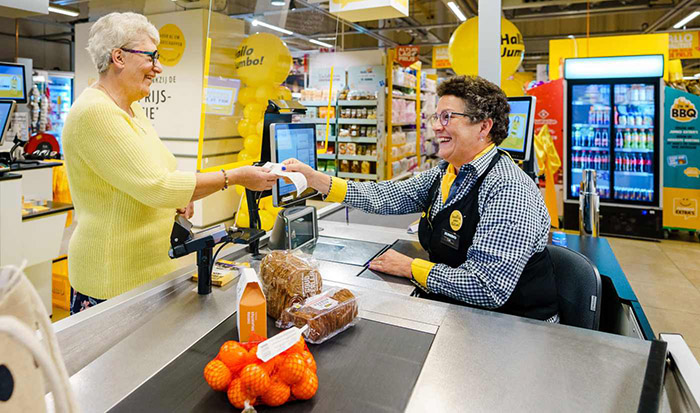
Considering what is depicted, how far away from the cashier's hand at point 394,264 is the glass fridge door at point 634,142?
242 inches

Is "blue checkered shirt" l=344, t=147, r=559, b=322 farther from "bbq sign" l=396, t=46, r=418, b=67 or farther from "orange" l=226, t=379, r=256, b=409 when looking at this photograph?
"bbq sign" l=396, t=46, r=418, b=67

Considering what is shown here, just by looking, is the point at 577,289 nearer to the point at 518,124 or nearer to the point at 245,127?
the point at 518,124

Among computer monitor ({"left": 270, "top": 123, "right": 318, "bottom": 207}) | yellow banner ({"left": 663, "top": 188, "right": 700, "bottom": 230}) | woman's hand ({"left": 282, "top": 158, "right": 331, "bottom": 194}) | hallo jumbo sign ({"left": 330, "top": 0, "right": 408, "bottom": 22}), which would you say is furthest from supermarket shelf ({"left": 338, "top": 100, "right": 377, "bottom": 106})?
woman's hand ({"left": 282, "top": 158, "right": 331, "bottom": 194})

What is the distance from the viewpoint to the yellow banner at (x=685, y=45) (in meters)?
11.8

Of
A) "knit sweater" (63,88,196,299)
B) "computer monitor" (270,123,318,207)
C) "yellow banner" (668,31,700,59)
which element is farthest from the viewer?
"yellow banner" (668,31,700,59)

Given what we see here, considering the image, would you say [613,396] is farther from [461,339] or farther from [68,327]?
[68,327]

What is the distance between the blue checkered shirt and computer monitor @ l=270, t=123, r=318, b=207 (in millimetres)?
702

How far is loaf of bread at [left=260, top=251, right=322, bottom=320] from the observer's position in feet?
4.89

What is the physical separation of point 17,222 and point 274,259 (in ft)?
10.3

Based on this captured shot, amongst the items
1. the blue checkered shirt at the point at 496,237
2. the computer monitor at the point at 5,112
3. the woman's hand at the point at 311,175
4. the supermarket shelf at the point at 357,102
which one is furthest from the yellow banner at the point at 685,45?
the computer monitor at the point at 5,112

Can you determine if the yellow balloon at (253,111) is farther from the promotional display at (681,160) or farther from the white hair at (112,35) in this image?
the promotional display at (681,160)

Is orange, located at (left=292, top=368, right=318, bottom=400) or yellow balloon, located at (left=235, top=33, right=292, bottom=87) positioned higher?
yellow balloon, located at (left=235, top=33, right=292, bottom=87)

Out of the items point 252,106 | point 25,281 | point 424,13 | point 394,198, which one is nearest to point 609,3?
point 424,13

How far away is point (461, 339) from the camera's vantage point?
1420 mm
